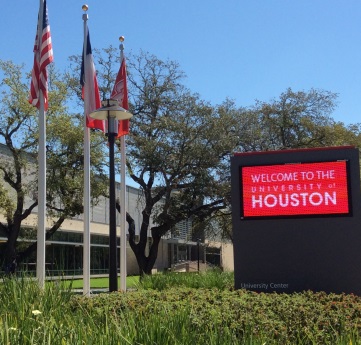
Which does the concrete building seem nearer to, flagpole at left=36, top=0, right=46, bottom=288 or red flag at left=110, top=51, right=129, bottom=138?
red flag at left=110, top=51, right=129, bottom=138

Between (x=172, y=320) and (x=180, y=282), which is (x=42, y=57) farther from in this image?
(x=172, y=320)

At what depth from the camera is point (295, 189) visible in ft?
45.4

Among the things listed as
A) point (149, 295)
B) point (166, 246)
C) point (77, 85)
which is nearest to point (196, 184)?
point (77, 85)

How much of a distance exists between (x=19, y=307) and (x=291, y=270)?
847 centimetres

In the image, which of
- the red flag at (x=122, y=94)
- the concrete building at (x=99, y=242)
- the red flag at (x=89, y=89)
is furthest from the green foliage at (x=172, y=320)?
the concrete building at (x=99, y=242)

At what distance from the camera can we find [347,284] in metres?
13.8

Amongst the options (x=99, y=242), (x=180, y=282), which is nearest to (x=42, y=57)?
(x=180, y=282)

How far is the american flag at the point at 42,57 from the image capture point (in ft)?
48.2

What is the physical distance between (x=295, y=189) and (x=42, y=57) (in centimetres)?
706

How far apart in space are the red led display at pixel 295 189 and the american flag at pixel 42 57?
5.44 meters

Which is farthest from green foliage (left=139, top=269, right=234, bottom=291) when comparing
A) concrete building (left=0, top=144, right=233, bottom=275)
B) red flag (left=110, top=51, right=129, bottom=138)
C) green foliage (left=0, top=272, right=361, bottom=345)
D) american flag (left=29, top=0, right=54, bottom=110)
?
concrete building (left=0, top=144, right=233, bottom=275)

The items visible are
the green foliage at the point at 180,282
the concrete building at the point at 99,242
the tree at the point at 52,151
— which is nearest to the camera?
the green foliage at the point at 180,282

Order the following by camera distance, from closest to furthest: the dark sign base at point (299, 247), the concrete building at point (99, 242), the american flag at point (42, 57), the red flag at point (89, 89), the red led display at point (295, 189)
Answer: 1. the red led display at point (295, 189)
2. the dark sign base at point (299, 247)
3. the american flag at point (42, 57)
4. the red flag at point (89, 89)
5. the concrete building at point (99, 242)

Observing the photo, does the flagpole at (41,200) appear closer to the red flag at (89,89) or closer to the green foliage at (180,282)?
the red flag at (89,89)
